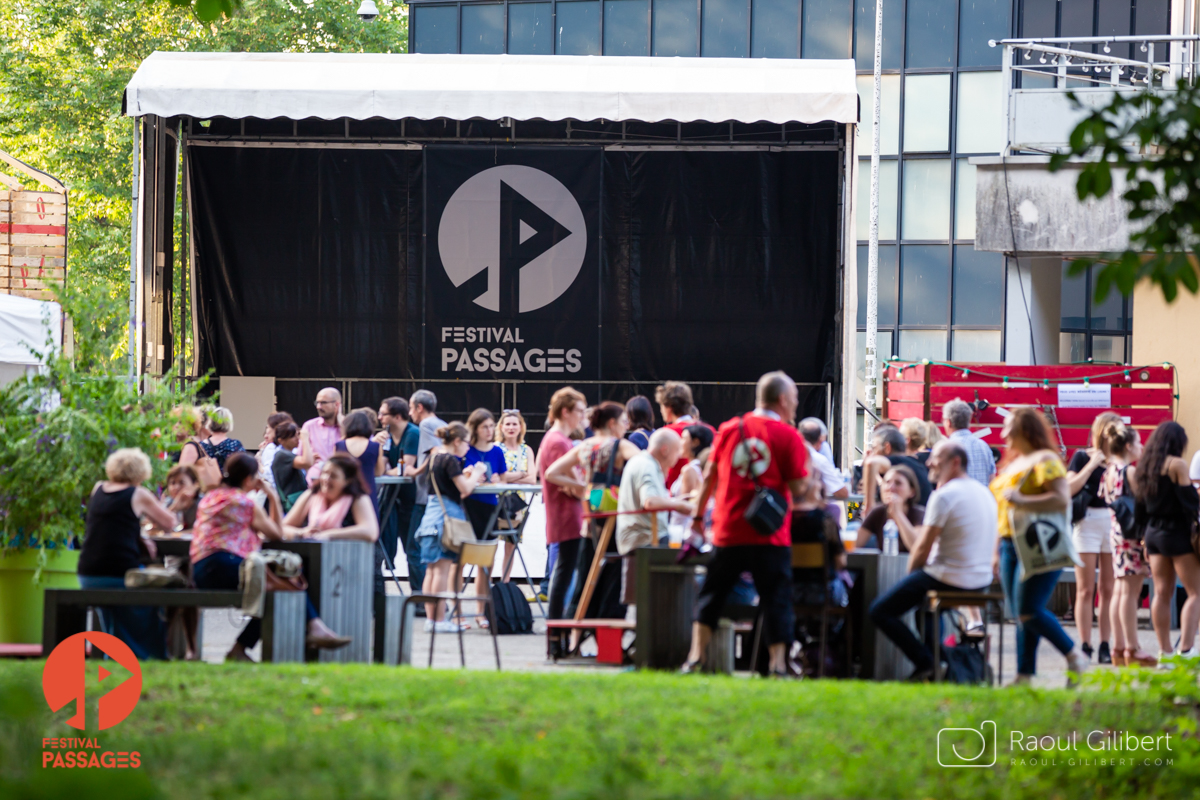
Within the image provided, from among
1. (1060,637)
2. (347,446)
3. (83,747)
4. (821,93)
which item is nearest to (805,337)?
(821,93)

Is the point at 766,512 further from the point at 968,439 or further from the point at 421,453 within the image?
the point at 421,453

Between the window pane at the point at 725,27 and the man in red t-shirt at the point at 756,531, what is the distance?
66.9 ft

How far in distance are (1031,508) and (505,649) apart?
3.69m

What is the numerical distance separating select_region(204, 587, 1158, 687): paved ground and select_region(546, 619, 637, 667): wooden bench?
153mm

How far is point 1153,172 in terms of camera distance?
401 cm

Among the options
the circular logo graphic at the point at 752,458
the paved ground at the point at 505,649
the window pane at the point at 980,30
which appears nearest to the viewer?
the circular logo graphic at the point at 752,458

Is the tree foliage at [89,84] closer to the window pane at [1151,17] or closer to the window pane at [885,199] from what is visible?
the window pane at [885,199]

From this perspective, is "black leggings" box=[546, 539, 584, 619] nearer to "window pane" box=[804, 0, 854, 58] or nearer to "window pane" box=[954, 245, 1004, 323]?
"window pane" box=[954, 245, 1004, 323]

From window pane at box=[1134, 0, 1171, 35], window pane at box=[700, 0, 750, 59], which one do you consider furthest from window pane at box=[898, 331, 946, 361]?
window pane at box=[1134, 0, 1171, 35]

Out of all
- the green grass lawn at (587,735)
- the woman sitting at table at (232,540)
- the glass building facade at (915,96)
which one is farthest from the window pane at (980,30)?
the woman sitting at table at (232,540)

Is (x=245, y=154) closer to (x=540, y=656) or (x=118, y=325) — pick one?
(x=118, y=325)

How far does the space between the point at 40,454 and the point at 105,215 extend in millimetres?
23469

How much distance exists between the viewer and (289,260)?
51.4ft

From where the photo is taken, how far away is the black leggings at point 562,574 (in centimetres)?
A: 860
